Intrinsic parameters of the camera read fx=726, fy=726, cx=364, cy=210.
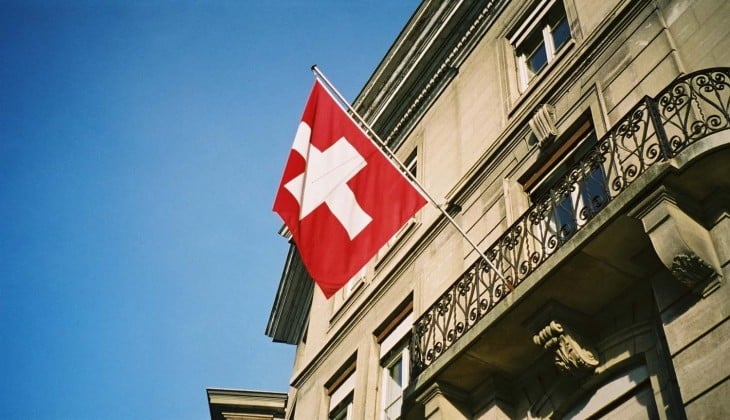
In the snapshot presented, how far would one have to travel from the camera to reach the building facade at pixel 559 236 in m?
7.32

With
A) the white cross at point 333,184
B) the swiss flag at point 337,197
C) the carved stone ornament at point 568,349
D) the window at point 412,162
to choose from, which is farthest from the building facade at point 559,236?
the white cross at point 333,184

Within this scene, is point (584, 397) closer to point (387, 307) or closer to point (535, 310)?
point (535, 310)

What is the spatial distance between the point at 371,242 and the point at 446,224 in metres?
2.53

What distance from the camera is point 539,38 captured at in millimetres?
14039

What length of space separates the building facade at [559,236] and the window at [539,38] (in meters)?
0.04

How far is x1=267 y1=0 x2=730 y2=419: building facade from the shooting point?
7316mm

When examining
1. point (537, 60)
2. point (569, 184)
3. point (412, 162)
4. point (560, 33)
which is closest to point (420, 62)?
point (412, 162)

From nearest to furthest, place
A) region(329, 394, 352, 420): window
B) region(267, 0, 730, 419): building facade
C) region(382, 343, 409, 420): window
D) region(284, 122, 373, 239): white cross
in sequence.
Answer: region(267, 0, 730, 419): building facade → region(284, 122, 373, 239): white cross → region(382, 343, 409, 420): window → region(329, 394, 352, 420): window

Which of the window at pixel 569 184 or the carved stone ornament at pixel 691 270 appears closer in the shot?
the carved stone ornament at pixel 691 270

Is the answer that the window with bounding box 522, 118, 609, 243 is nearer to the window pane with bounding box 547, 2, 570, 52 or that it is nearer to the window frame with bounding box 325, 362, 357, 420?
the window pane with bounding box 547, 2, 570, 52

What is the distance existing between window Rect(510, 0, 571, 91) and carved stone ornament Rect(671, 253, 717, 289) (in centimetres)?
671

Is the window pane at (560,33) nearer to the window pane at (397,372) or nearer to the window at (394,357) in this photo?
the window at (394,357)

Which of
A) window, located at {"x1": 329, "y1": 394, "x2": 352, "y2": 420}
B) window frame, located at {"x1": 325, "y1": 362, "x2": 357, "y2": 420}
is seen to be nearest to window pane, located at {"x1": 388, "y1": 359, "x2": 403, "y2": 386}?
window frame, located at {"x1": 325, "y1": 362, "x2": 357, "y2": 420}

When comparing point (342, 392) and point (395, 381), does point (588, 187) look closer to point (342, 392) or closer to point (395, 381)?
point (395, 381)
